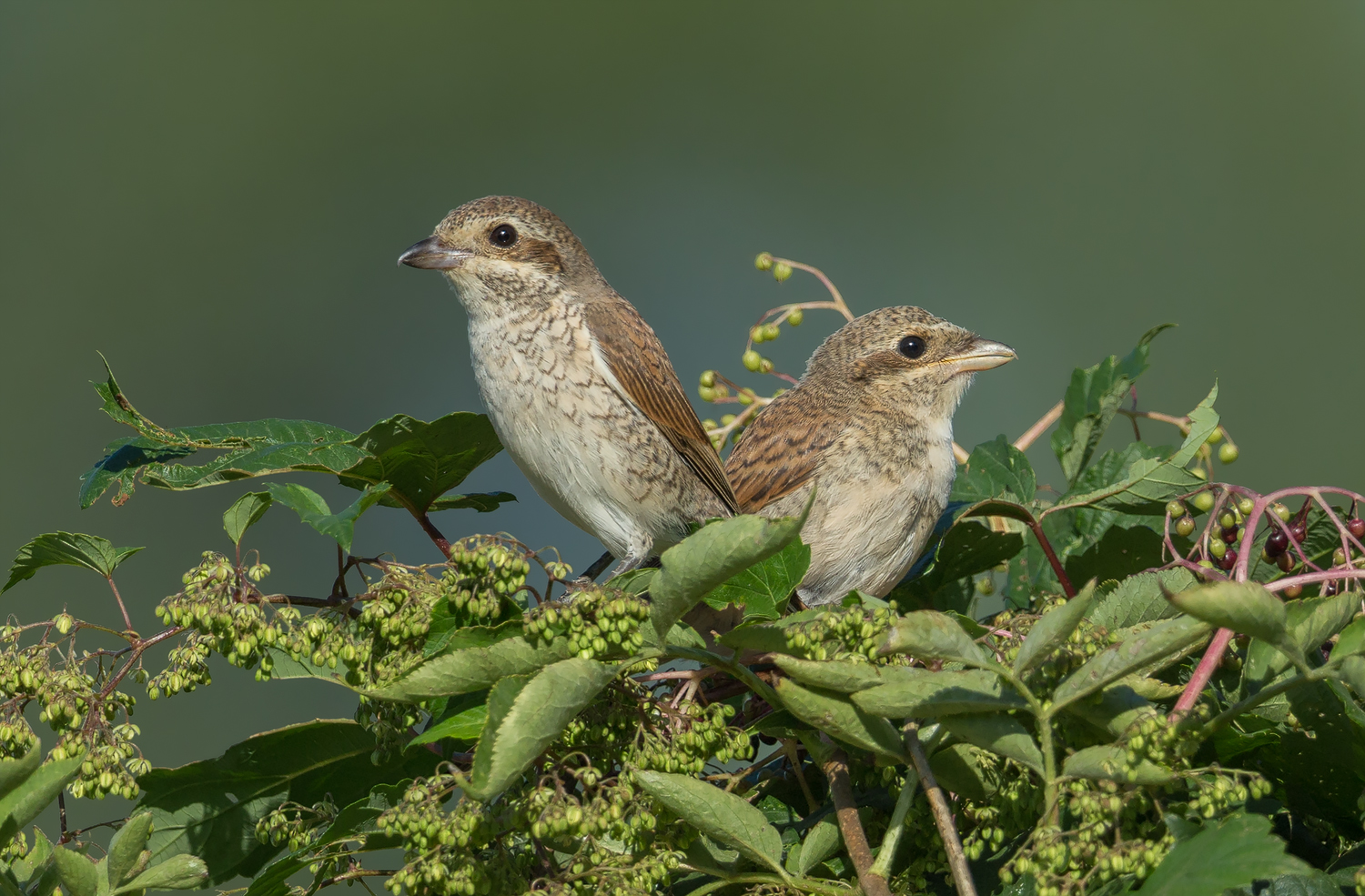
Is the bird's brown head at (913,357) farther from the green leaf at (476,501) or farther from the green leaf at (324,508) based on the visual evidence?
the green leaf at (324,508)

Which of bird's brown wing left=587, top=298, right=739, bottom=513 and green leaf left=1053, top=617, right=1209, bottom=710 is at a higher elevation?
bird's brown wing left=587, top=298, right=739, bottom=513

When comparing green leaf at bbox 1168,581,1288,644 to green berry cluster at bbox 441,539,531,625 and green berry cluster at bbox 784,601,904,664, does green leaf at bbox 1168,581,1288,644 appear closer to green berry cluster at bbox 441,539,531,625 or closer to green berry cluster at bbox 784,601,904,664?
green berry cluster at bbox 784,601,904,664

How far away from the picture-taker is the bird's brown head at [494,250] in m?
2.97

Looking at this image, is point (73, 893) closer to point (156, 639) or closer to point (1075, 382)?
point (156, 639)

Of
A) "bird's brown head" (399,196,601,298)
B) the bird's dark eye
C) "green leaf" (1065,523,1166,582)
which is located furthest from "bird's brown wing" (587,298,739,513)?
"green leaf" (1065,523,1166,582)

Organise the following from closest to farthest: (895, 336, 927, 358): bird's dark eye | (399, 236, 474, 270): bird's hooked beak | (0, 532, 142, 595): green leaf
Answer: (0, 532, 142, 595): green leaf, (399, 236, 474, 270): bird's hooked beak, (895, 336, 927, 358): bird's dark eye

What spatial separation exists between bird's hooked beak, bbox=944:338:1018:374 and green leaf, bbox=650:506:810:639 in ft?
8.09

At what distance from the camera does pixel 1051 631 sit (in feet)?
3.77

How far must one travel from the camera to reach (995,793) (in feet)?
4.47

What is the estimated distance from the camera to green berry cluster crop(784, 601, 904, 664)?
1262 millimetres

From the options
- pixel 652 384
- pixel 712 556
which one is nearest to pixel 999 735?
pixel 712 556

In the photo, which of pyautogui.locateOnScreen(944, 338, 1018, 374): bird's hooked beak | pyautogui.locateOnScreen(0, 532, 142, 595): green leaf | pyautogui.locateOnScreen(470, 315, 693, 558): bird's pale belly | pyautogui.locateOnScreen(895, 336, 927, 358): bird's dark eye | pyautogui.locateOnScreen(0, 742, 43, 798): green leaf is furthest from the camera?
pyautogui.locateOnScreen(895, 336, 927, 358): bird's dark eye

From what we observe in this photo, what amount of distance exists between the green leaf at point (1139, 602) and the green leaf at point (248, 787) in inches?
38.8

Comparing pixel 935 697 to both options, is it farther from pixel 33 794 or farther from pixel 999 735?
pixel 33 794
